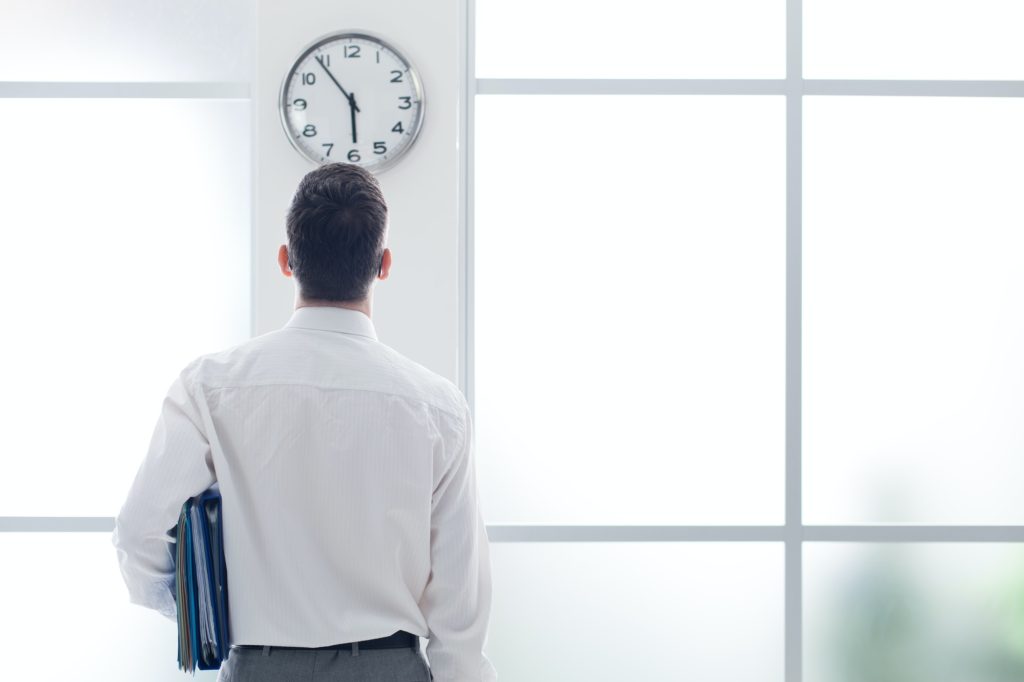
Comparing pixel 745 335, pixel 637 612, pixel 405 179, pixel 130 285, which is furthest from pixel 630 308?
pixel 130 285

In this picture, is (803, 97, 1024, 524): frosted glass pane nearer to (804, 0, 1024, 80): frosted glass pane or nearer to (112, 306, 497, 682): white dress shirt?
(804, 0, 1024, 80): frosted glass pane

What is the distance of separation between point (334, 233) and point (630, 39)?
128cm

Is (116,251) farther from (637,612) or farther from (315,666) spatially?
(637,612)

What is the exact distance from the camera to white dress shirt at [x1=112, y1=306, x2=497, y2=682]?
1237mm

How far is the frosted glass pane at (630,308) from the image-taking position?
87.0 inches

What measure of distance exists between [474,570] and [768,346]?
1.19 m

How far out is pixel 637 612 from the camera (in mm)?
2225

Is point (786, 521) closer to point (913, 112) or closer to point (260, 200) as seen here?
point (913, 112)

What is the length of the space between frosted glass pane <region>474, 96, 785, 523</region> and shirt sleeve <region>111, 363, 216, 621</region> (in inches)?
40.7

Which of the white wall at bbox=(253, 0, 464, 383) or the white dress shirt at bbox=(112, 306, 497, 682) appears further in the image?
the white wall at bbox=(253, 0, 464, 383)

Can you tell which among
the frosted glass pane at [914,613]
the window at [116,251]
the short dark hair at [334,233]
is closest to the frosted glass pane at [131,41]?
the window at [116,251]

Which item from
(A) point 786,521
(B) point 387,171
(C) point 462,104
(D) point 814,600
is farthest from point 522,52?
(D) point 814,600

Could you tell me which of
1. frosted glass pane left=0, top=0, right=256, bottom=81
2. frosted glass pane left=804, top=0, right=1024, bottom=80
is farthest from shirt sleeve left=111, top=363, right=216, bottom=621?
frosted glass pane left=804, top=0, right=1024, bottom=80

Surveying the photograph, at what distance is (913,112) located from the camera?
2240mm
